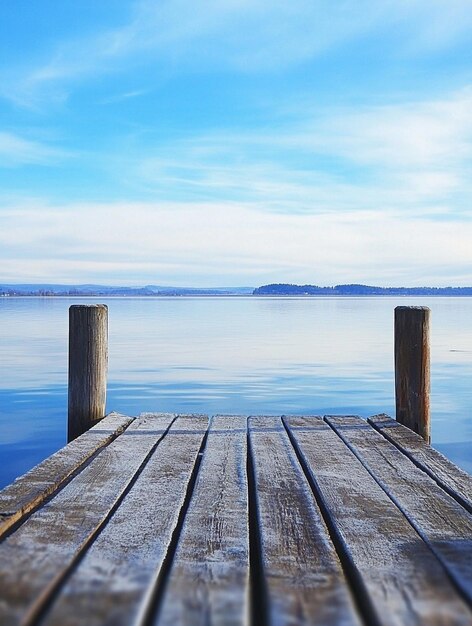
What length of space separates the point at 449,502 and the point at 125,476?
6.75 feet

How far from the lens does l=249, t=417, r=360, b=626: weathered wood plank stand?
242cm

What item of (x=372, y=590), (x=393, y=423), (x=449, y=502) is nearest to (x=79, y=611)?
(x=372, y=590)

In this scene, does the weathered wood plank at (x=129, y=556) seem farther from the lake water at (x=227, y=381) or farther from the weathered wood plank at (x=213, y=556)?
the lake water at (x=227, y=381)

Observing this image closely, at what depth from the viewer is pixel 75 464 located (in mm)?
4727

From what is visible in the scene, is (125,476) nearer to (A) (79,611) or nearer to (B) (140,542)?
(B) (140,542)

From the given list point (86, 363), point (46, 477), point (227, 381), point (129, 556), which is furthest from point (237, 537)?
point (227, 381)

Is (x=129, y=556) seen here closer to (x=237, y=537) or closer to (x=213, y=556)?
(x=213, y=556)

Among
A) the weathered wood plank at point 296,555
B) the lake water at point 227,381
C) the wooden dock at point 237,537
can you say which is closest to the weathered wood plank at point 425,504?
the wooden dock at point 237,537

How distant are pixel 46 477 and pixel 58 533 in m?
1.13

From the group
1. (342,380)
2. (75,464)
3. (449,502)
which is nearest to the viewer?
(449,502)

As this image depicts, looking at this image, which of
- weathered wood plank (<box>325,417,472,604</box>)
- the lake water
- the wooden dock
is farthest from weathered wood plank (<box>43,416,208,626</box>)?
the lake water

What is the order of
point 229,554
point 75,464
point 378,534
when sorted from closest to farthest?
point 229,554
point 378,534
point 75,464

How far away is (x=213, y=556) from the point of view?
9.80ft

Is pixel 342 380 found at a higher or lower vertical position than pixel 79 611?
lower
